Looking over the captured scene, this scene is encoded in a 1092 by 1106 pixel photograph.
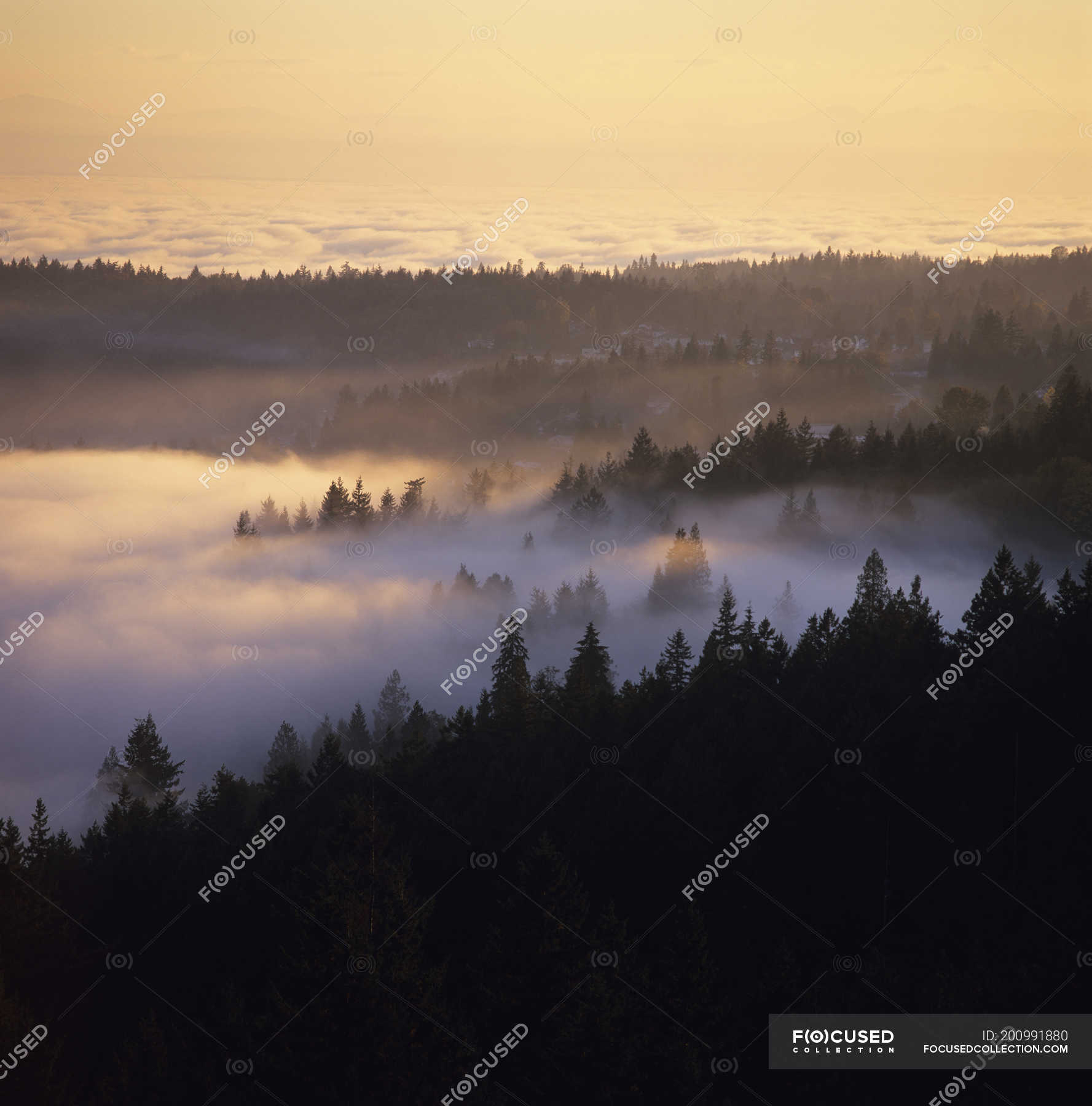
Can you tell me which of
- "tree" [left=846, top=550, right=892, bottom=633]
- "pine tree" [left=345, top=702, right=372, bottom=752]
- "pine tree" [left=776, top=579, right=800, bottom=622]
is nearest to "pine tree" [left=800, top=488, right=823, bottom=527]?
"pine tree" [left=776, top=579, right=800, bottom=622]

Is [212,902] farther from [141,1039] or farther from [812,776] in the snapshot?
[812,776]

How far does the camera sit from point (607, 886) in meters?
56.5

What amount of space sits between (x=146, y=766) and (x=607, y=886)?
57.6 meters

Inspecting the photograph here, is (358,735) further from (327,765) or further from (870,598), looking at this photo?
(870,598)

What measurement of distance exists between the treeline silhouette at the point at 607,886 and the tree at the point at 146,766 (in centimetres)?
1754

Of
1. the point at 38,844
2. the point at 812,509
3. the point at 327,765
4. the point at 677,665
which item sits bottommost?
the point at 38,844

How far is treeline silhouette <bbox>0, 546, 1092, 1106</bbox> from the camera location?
38.5 m

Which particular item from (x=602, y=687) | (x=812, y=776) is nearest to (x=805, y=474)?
(x=602, y=687)

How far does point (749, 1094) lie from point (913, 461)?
481 ft

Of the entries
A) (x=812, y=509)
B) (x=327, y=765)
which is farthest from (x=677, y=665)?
(x=812, y=509)

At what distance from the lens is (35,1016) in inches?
2008

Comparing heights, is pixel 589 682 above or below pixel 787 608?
above

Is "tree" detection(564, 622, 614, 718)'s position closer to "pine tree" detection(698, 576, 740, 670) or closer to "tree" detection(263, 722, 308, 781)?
"pine tree" detection(698, 576, 740, 670)

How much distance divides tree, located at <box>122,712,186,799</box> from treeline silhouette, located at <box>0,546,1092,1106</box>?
57.5 ft
